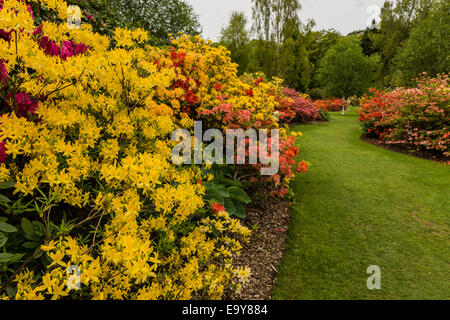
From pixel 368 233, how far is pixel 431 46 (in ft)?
58.5

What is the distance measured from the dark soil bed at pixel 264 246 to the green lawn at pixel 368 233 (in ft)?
0.41

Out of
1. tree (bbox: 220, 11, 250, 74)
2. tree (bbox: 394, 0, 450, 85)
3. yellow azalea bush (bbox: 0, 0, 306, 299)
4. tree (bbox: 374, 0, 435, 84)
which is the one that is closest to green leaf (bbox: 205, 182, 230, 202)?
yellow azalea bush (bbox: 0, 0, 306, 299)

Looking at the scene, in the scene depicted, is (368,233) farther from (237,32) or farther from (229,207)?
(237,32)

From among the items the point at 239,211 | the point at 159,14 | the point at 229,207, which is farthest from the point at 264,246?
the point at 159,14

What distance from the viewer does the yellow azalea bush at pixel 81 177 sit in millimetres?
1230

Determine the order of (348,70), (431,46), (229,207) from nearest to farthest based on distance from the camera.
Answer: (229,207)
(431,46)
(348,70)

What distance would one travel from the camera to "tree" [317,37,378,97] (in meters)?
20.2

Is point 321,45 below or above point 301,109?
above

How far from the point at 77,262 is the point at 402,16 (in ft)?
114

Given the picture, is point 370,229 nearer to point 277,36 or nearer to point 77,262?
point 77,262

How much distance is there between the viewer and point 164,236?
1.84 metres

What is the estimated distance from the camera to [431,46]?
1508 centimetres

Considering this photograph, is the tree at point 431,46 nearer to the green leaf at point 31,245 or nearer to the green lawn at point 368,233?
the green lawn at point 368,233
